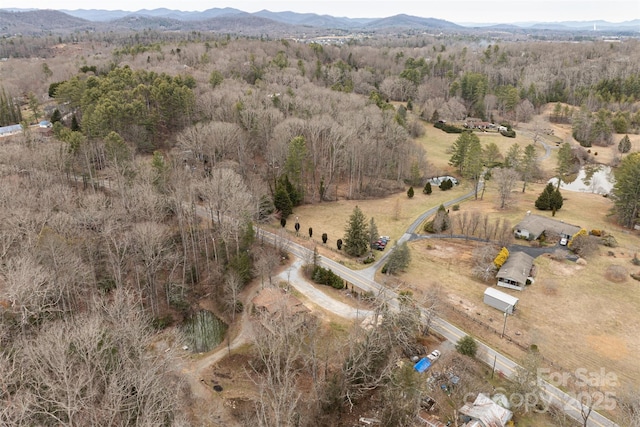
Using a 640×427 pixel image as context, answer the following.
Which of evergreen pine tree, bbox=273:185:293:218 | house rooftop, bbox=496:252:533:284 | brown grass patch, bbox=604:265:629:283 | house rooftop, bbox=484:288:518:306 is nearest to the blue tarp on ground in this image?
house rooftop, bbox=484:288:518:306

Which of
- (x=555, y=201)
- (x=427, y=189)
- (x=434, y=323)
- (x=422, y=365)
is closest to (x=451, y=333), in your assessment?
(x=434, y=323)

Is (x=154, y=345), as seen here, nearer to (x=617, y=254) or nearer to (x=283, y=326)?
(x=283, y=326)

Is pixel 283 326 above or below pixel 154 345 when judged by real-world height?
above

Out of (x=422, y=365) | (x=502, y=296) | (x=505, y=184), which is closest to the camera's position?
(x=422, y=365)

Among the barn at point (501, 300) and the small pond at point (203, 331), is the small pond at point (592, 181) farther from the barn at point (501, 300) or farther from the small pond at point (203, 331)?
the small pond at point (203, 331)

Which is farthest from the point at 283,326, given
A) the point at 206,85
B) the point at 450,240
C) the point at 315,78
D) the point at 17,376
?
the point at 315,78

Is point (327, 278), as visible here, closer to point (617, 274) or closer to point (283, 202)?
point (283, 202)
